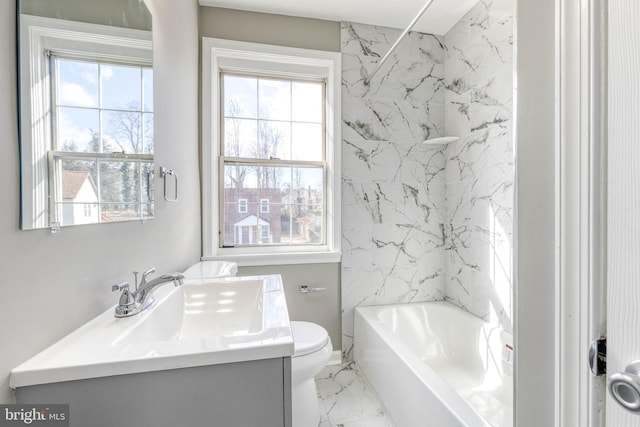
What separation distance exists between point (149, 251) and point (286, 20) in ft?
6.44

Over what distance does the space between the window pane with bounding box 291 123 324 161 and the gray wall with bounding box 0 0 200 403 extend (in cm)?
90

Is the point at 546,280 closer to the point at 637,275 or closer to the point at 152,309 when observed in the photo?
the point at 637,275

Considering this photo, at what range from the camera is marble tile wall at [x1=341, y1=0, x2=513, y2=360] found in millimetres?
2141

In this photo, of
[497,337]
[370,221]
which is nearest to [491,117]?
[370,221]

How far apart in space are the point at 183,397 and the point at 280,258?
4.95 ft

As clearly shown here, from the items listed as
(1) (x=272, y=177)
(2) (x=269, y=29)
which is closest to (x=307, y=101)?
(2) (x=269, y=29)

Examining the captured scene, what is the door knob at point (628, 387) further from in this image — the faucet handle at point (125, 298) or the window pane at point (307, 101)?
the window pane at point (307, 101)

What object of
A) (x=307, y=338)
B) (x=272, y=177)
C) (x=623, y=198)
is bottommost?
(x=307, y=338)

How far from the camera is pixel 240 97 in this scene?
2.26 m

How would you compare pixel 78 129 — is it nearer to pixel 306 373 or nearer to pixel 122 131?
pixel 122 131

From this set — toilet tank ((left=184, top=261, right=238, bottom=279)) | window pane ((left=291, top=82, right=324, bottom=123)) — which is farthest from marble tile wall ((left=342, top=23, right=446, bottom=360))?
toilet tank ((left=184, top=261, right=238, bottom=279))

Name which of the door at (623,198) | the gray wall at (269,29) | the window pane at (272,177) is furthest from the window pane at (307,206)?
the door at (623,198)

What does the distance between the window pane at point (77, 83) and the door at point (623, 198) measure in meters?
1.16

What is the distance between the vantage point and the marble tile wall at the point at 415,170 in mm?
2141
